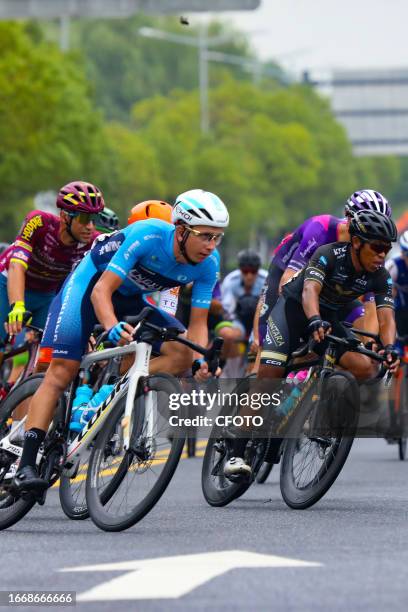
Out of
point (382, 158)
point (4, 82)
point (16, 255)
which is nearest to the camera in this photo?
point (16, 255)

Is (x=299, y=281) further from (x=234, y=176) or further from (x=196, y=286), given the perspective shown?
(x=234, y=176)

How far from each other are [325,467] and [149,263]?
1488 millimetres

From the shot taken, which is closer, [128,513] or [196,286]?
[128,513]

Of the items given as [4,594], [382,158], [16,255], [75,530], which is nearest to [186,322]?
[16,255]

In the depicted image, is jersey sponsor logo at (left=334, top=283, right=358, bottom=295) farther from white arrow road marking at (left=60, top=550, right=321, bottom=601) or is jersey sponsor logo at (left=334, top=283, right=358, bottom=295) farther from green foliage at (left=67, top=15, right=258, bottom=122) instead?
green foliage at (left=67, top=15, right=258, bottom=122)

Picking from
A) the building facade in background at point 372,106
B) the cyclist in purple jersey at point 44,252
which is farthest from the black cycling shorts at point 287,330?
the building facade in background at point 372,106

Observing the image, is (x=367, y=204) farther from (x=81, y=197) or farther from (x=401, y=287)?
(x=401, y=287)

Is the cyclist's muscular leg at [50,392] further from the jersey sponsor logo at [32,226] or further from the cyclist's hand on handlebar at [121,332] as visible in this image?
the jersey sponsor logo at [32,226]

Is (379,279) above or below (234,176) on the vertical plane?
below

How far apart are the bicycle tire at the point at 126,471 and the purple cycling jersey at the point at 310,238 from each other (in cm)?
278

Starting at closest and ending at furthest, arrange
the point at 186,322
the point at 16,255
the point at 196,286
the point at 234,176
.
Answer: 1. the point at 196,286
2. the point at 16,255
3. the point at 186,322
4. the point at 234,176

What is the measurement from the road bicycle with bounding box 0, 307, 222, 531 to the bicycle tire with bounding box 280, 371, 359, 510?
99cm

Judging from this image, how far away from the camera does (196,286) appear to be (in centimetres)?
996

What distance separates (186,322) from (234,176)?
245 feet
